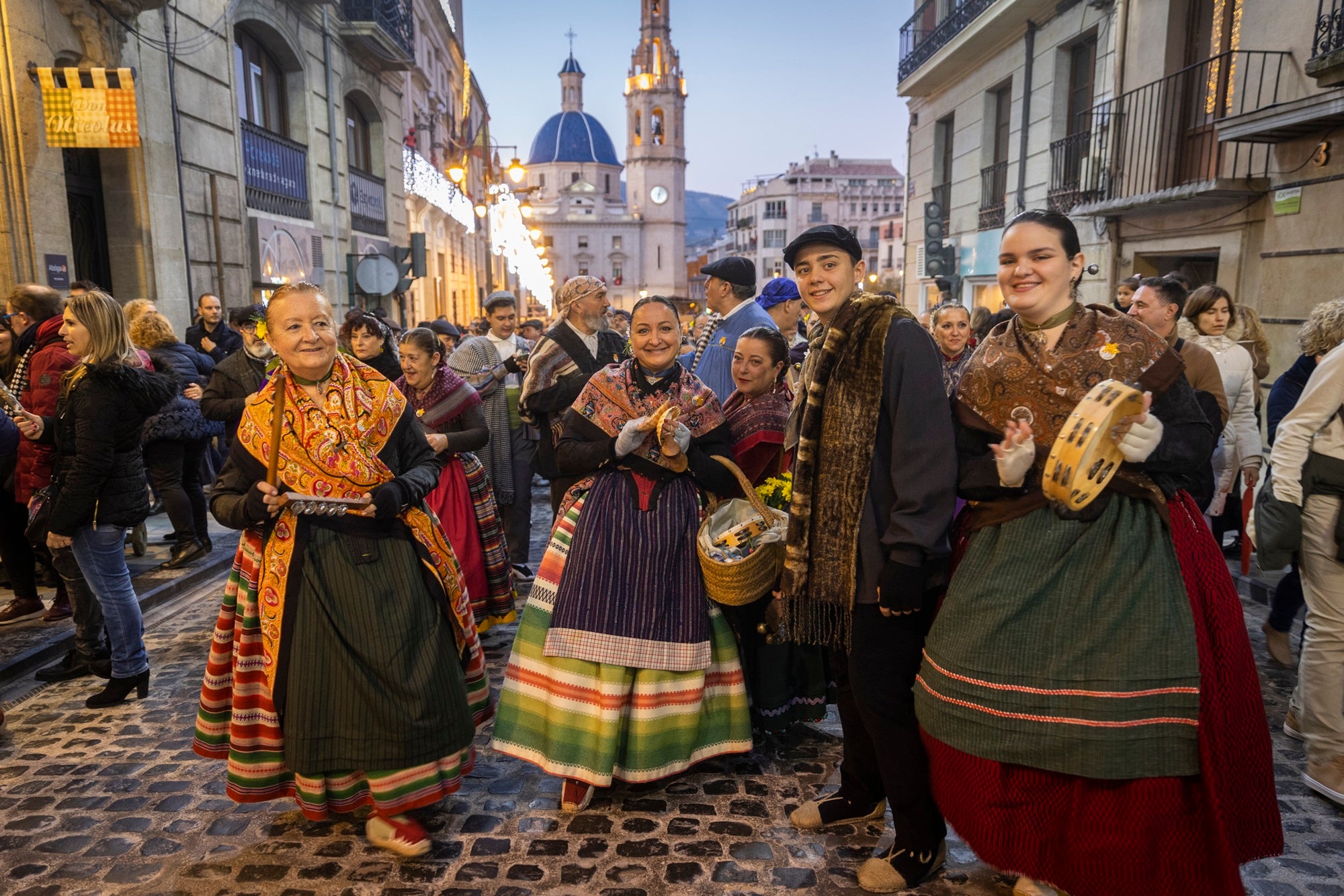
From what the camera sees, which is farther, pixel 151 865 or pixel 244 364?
pixel 244 364

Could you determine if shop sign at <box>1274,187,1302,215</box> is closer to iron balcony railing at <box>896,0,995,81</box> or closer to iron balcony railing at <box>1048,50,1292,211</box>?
iron balcony railing at <box>1048,50,1292,211</box>

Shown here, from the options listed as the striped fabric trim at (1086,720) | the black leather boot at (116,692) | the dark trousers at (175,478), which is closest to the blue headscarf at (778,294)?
the striped fabric trim at (1086,720)

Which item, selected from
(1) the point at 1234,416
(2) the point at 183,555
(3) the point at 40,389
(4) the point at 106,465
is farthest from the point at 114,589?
(1) the point at 1234,416

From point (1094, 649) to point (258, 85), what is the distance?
14.5 m

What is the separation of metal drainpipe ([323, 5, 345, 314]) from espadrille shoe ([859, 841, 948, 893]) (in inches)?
568

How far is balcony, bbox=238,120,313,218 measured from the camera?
12.4 metres

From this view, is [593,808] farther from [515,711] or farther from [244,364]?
[244,364]

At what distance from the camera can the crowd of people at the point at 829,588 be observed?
8.12 ft

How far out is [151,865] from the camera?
3160 millimetres

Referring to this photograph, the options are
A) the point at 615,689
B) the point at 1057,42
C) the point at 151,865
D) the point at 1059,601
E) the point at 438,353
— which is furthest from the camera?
the point at 1057,42

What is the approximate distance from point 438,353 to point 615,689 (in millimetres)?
2769

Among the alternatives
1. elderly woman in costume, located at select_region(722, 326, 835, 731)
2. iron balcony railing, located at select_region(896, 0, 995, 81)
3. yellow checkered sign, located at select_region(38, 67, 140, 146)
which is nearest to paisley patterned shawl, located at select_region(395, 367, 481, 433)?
elderly woman in costume, located at select_region(722, 326, 835, 731)

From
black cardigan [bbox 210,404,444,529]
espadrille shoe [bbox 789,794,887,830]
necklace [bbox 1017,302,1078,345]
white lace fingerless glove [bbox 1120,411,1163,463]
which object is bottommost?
espadrille shoe [bbox 789,794,887,830]

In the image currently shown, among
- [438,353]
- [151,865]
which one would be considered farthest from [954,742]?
[438,353]
